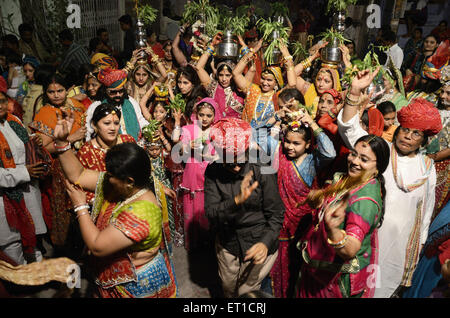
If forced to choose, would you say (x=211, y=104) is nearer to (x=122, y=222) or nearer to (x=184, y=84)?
(x=184, y=84)

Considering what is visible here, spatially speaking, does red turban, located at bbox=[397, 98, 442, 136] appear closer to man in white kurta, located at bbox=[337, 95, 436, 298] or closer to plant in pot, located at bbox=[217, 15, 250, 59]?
man in white kurta, located at bbox=[337, 95, 436, 298]

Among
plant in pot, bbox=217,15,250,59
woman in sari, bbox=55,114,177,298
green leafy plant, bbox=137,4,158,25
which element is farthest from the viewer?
green leafy plant, bbox=137,4,158,25

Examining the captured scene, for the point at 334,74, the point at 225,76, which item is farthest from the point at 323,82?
the point at 225,76

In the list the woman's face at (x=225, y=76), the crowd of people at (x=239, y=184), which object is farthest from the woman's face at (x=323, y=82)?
the woman's face at (x=225, y=76)

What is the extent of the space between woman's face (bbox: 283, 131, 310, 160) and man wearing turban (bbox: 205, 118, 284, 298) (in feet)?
1.70

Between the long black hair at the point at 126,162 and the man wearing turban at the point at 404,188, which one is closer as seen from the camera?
the long black hair at the point at 126,162

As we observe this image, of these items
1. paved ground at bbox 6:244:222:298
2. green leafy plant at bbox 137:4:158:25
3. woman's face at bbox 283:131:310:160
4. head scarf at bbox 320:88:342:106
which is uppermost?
green leafy plant at bbox 137:4:158:25

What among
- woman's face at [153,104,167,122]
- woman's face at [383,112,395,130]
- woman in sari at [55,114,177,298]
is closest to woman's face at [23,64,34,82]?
woman's face at [153,104,167,122]

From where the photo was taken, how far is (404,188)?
2404mm

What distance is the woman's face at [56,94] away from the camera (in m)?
3.58

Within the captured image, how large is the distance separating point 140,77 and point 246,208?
3290mm

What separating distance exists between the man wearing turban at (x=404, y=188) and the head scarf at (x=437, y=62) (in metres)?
3.03

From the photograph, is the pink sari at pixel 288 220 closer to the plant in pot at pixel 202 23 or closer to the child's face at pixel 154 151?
the child's face at pixel 154 151

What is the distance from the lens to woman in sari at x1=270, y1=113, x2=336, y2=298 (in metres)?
2.86
